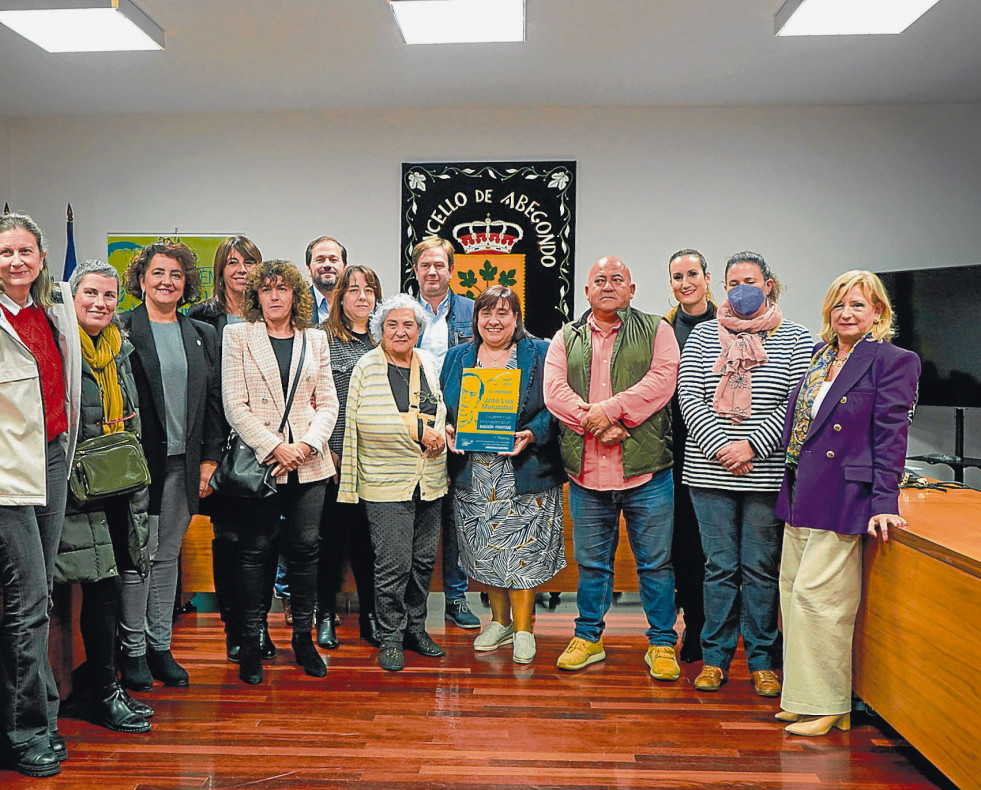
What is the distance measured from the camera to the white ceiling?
4.18 metres

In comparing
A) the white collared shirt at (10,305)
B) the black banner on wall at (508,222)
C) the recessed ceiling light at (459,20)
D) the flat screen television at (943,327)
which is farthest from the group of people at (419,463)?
the flat screen television at (943,327)

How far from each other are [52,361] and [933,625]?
273 cm

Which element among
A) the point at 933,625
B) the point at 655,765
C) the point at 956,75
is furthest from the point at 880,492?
the point at 956,75

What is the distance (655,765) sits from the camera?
2607 millimetres

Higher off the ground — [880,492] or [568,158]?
[568,158]

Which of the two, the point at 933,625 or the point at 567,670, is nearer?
the point at 933,625

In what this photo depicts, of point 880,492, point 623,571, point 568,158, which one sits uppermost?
point 568,158

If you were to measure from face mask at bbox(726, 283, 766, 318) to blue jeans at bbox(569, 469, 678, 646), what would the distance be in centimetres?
71

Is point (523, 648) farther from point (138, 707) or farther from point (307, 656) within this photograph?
point (138, 707)

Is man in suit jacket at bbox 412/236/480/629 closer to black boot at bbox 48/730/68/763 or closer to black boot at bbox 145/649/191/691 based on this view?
black boot at bbox 145/649/191/691

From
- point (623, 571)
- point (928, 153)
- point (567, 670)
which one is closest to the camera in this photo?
point (567, 670)

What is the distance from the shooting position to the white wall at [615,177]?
574cm

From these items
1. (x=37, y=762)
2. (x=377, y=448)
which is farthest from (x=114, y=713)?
(x=377, y=448)

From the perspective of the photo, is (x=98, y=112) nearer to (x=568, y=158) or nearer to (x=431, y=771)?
(x=568, y=158)
